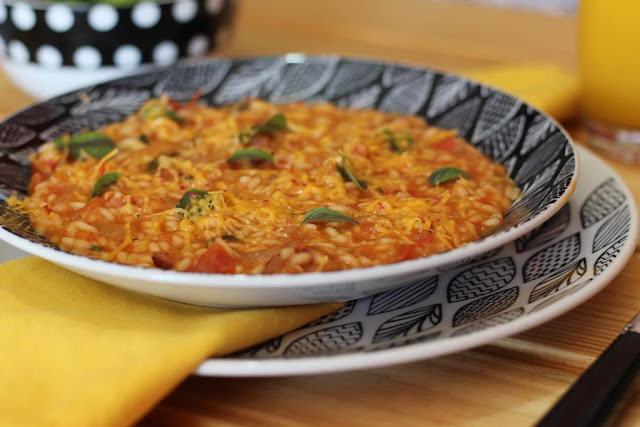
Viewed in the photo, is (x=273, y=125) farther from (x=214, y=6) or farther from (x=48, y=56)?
(x=48, y=56)

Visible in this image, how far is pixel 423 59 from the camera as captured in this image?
15.6 ft

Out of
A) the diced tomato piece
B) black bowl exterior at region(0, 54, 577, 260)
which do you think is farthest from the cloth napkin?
black bowl exterior at region(0, 54, 577, 260)

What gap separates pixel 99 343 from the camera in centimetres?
182

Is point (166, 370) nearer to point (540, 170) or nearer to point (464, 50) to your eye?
point (540, 170)

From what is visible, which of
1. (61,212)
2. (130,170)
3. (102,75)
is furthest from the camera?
(102,75)

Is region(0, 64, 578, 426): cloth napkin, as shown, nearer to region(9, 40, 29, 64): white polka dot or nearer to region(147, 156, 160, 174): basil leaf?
region(147, 156, 160, 174): basil leaf

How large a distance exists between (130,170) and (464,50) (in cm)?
277

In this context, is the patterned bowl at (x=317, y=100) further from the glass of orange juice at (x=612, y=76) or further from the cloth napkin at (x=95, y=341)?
the glass of orange juice at (x=612, y=76)

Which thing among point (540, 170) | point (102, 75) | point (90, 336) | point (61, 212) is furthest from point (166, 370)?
point (102, 75)

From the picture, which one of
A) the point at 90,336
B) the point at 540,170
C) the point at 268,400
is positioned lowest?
the point at 268,400

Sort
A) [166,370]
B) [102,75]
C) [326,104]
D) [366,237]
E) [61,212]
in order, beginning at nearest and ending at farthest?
[166,370] < [366,237] < [61,212] < [326,104] < [102,75]

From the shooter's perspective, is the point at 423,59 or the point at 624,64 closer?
the point at 624,64

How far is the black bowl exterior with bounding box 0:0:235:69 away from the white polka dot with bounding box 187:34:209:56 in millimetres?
13

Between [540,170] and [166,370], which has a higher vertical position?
Result: [540,170]
